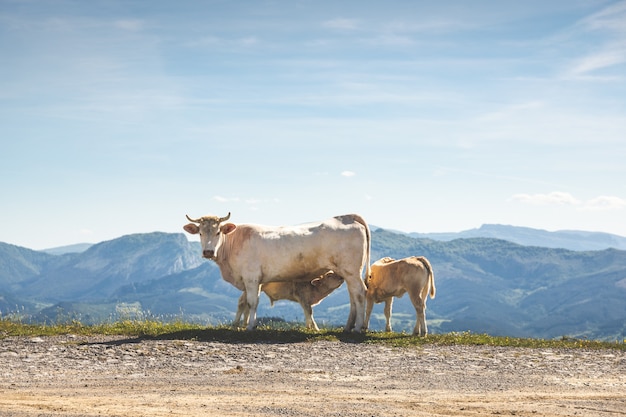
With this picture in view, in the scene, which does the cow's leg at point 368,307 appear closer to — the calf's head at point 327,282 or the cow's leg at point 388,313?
the cow's leg at point 388,313

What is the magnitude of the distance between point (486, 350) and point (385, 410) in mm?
9048

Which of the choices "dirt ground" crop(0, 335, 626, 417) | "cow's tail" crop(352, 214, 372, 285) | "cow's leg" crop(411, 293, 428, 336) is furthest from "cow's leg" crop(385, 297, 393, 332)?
"dirt ground" crop(0, 335, 626, 417)

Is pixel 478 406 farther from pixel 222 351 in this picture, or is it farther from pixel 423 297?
pixel 423 297

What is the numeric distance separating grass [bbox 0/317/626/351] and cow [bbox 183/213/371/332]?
1825 millimetres

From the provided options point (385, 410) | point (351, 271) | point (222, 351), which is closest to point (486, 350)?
point (351, 271)

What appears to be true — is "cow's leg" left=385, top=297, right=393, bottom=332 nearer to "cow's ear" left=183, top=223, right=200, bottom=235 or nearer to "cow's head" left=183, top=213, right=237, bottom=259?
Result: "cow's head" left=183, top=213, right=237, bottom=259

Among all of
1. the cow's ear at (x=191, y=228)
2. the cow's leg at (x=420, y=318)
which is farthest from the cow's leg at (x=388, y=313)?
the cow's ear at (x=191, y=228)

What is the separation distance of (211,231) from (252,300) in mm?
2833

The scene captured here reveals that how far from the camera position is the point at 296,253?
80.0 ft

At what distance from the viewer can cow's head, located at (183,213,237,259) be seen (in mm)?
23938

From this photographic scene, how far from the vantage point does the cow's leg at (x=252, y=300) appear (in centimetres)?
2348

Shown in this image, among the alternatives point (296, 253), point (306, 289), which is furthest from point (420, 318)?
point (296, 253)

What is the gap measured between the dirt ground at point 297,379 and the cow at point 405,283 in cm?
411

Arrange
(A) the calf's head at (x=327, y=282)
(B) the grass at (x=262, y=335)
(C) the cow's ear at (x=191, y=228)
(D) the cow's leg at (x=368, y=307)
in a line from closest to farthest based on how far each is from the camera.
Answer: (B) the grass at (x=262, y=335) < (C) the cow's ear at (x=191, y=228) < (D) the cow's leg at (x=368, y=307) < (A) the calf's head at (x=327, y=282)
